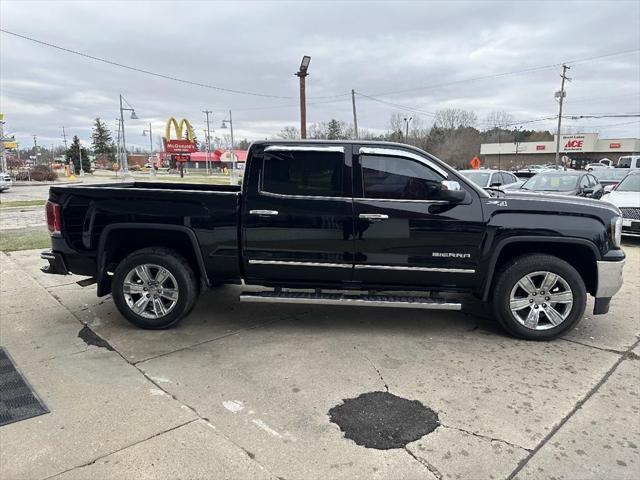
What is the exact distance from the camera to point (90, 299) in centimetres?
588

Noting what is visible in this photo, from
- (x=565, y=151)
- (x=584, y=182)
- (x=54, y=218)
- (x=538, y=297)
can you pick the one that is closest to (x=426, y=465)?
(x=538, y=297)

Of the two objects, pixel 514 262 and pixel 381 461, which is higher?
pixel 514 262

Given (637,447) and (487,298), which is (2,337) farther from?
(637,447)

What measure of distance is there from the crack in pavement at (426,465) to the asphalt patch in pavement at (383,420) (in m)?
0.08

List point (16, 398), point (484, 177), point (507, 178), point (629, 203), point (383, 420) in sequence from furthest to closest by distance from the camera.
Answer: point (507, 178)
point (484, 177)
point (629, 203)
point (16, 398)
point (383, 420)

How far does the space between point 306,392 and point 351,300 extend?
119 centimetres

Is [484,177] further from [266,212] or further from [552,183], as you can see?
[266,212]

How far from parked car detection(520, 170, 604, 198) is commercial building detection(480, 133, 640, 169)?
64826 millimetres

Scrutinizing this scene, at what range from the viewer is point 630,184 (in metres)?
11.2

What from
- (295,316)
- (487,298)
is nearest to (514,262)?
(487,298)

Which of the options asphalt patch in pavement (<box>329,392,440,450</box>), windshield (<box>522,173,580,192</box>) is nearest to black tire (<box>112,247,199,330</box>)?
asphalt patch in pavement (<box>329,392,440,450</box>)

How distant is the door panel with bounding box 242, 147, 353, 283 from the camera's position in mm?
4492

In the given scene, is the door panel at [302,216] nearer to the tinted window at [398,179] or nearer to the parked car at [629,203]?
the tinted window at [398,179]

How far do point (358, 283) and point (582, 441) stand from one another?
2280 mm
